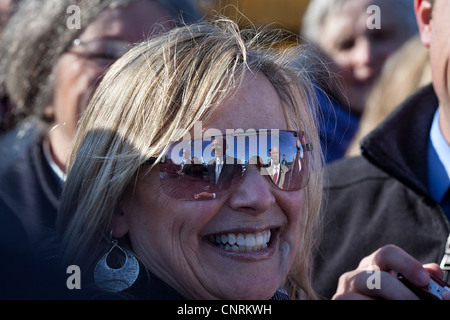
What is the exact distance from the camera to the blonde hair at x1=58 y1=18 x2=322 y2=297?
1.46 meters

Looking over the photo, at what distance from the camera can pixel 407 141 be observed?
2.35m

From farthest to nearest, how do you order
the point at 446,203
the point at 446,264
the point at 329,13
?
1. the point at 329,13
2. the point at 446,203
3. the point at 446,264

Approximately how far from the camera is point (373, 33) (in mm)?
3879

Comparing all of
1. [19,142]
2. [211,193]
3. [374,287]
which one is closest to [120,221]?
[211,193]

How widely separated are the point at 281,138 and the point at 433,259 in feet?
2.72

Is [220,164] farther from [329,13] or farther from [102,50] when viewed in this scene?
[329,13]

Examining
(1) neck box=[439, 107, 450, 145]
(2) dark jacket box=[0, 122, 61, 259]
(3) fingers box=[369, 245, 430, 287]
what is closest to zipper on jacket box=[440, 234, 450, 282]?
(3) fingers box=[369, 245, 430, 287]

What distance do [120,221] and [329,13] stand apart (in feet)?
9.33

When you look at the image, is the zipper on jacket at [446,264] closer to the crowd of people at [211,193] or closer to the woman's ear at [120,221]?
the crowd of people at [211,193]

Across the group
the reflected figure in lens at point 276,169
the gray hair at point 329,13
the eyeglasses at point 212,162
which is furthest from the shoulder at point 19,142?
the gray hair at point 329,13

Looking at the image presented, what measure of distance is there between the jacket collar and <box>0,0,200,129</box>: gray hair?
102cm
